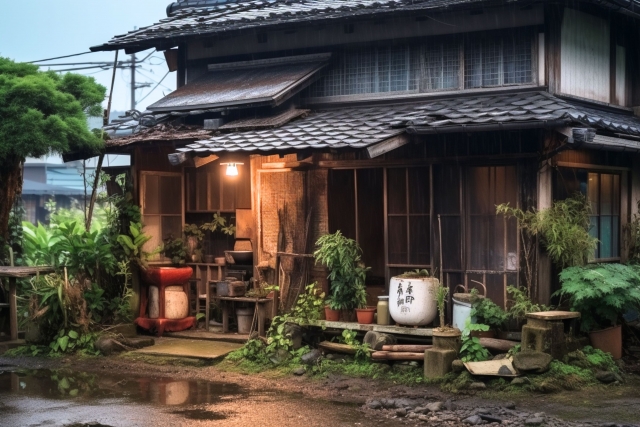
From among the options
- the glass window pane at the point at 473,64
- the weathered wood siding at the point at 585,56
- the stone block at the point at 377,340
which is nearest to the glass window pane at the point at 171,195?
the stone block at the point at 377,340

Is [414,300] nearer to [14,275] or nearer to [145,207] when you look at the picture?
[145,207]

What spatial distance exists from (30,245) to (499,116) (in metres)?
12.4

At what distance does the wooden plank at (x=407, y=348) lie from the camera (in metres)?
12.0

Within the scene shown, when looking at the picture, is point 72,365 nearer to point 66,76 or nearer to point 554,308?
point 66,76

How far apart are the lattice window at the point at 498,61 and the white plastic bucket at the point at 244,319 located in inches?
222

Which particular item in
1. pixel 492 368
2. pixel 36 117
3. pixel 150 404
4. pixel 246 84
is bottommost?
pixel 150 404

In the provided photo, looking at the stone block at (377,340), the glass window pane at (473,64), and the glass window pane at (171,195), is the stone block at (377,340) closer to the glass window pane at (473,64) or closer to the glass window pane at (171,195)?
the glass window pane at (473,64)

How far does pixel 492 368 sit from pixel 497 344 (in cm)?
73

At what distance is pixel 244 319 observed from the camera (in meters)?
15.0

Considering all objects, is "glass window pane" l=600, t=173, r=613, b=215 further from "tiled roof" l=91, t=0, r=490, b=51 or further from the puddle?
the puddle

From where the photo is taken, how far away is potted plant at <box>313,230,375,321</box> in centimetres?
1297

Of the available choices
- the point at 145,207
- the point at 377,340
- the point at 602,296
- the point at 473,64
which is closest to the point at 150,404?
the point at 377,340

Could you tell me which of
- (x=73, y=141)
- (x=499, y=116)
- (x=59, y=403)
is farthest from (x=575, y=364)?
(x=73, y=141)

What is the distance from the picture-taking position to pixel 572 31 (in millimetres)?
14156
